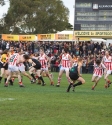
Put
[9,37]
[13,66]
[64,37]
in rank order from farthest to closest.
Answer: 1. [9,37]
2. [64,37]
3. [13,66]

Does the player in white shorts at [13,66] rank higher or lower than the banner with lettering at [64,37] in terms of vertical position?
lower

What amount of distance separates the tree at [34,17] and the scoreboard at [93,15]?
38662 millimetres

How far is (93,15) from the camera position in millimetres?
53062

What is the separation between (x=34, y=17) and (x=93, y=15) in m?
44.2

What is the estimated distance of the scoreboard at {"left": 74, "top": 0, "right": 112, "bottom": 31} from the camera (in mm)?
52000

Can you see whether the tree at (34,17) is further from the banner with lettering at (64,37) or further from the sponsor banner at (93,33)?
the sponsor banner at (93,33)

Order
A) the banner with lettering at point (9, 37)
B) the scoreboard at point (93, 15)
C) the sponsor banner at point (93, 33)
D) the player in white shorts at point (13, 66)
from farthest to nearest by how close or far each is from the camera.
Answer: the banner with lettering at point (9, 37) → the sponsor banner at point (93, 33) → the scoreboard at point (93, 15) → the player in white shorts at point (13, 66)

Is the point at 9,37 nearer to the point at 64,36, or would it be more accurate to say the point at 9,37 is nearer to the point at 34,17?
the point at 64,36

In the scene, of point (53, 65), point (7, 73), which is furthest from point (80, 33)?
point (7, 73)

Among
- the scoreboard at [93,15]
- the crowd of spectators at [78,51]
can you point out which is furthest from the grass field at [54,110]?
the scoreboard at [93,15]

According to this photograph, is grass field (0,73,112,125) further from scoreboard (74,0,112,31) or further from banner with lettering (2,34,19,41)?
banner with lettering (2,34,19,41)

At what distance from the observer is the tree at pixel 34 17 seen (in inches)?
3639

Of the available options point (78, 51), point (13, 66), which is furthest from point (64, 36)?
point (13, 66)

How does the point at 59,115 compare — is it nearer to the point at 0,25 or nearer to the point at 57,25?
the point at 0,25
